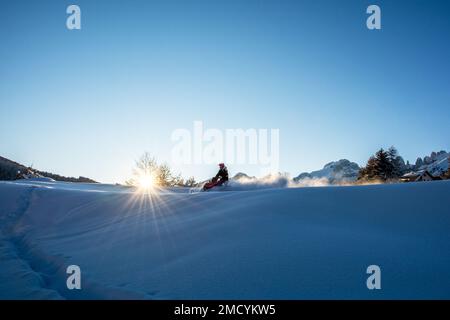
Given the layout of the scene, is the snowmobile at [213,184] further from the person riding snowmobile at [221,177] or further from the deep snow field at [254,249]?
the deep snow field at [254,249]

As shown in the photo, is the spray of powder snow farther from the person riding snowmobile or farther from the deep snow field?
the deep snow field

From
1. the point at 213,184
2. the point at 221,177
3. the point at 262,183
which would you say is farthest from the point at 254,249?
the point at 262,183

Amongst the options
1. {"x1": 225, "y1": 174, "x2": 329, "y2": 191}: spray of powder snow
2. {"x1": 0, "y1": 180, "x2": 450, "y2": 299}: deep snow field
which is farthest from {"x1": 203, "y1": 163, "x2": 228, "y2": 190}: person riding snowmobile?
{"x1": 0, "y1": 180, "x2": 450, "y2": 299}: deep snow field

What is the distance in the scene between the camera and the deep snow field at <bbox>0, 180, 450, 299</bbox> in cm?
335

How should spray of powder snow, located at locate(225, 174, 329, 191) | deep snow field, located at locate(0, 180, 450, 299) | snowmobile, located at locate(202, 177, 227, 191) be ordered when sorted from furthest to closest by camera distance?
1. spray of powder snow, located at locate(225, 174, 329, 191)
2. snowmobile, located at locate(202, 177, 227, 191)
3. deep snow field, located at locate(0, 180, 450, 299)

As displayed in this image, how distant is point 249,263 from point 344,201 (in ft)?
9.03

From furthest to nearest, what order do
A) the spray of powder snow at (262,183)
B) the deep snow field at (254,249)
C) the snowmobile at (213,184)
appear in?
the spray of powder snow at (262,183) < the snowmobile at (213,184) < the deep snow field at (254,249)

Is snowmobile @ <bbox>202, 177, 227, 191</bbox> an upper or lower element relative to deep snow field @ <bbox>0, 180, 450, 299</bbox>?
upper

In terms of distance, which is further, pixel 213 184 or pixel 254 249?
pixel 213 184

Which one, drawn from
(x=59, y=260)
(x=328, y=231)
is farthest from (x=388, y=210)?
(x=59, y=260)

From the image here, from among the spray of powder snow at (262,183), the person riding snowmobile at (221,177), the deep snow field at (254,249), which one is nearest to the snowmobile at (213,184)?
the person riding snowmobile at (221,177)

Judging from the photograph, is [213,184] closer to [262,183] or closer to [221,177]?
[221,177]

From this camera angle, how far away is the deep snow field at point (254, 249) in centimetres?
335

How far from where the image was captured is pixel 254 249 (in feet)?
13.8
